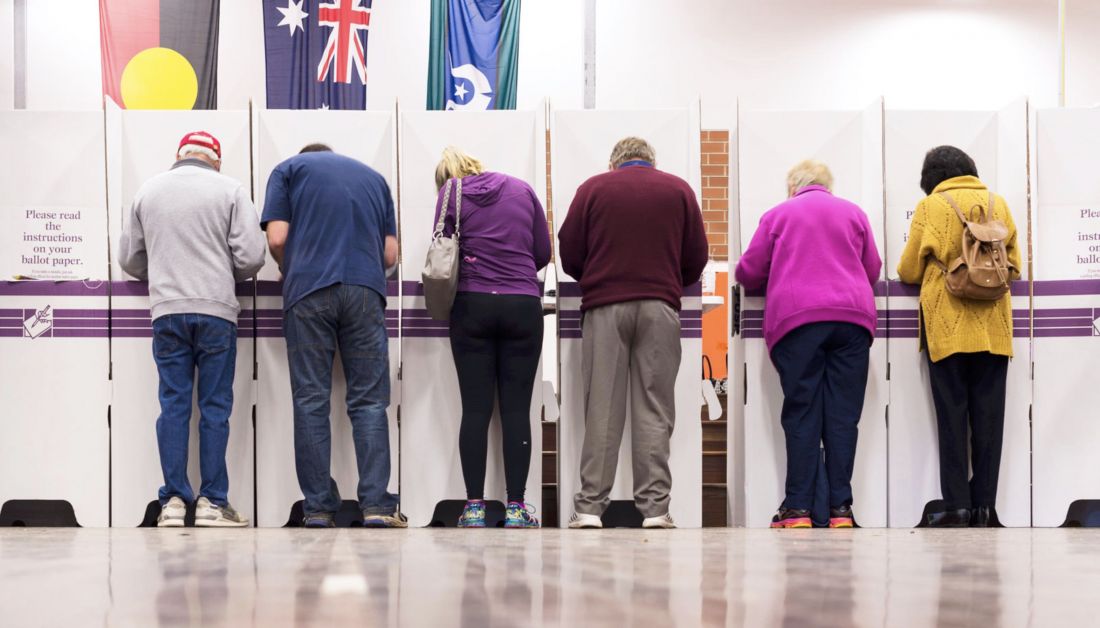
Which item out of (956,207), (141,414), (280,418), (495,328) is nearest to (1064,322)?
(956,207)

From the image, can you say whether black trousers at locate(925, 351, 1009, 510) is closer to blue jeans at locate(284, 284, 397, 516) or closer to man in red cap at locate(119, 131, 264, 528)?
blue jeans at locate(284, 284, 397, 516)

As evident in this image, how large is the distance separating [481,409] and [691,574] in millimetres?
2873

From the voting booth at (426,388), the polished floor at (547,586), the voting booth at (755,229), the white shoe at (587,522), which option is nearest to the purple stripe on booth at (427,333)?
the voting booth at (426,388)

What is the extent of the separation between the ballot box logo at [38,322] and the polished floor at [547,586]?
2.92 metres

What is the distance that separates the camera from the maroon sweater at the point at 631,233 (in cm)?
421

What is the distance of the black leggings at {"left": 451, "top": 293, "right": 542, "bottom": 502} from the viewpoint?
166 inches

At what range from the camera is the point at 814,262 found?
4.31 m

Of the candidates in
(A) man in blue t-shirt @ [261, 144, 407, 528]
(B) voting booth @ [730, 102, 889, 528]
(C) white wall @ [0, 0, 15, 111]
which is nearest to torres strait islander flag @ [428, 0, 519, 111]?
(B) voting booth @ [730, 102, 889, 528]

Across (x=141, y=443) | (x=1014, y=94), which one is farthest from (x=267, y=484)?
(x=1014, y=94)

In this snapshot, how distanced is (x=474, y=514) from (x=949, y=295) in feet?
6.66

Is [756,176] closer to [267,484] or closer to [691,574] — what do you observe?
[267,484]

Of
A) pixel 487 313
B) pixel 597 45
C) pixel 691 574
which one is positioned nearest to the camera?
pixel 691 574

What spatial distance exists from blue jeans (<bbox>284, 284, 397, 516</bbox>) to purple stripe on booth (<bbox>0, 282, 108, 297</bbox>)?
94 cm

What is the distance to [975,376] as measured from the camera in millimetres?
4430
